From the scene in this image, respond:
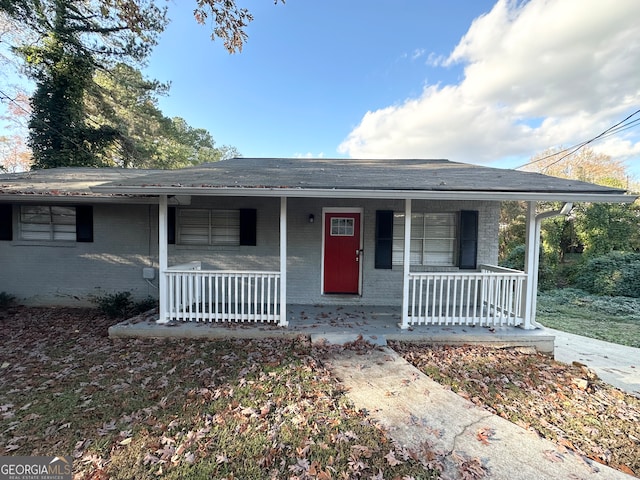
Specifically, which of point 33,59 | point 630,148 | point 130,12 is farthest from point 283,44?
point 630,148

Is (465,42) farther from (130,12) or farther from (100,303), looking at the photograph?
(100,303)

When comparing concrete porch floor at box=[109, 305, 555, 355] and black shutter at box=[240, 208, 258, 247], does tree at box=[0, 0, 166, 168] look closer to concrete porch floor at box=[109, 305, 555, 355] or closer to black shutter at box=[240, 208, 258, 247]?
black shutter at box=[240, 208, 258, 247]

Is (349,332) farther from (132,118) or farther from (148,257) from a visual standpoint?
(132,118)

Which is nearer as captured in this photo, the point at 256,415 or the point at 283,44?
the point at 256,415

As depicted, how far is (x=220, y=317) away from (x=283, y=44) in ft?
46.3

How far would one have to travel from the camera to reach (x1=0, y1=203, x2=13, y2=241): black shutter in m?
6.77

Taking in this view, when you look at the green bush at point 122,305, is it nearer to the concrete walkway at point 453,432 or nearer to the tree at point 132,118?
the concrete walkway at point 453,432

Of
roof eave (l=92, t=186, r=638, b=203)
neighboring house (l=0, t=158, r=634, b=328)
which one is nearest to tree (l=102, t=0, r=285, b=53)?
neighboring house (l=0, t=158, r=634, b=328)

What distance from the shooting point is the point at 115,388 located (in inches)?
139

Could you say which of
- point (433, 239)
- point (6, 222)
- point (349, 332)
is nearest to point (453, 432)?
point (349, 332)

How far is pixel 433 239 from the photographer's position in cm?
658

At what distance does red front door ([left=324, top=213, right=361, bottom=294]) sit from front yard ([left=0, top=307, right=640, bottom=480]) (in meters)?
2.21

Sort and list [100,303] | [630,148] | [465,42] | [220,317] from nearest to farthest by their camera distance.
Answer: [220,317] < [100,303] < [465,42] < [630,148]

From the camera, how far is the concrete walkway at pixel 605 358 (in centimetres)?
413
